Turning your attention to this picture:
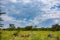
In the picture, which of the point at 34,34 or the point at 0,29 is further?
the point at 34,34

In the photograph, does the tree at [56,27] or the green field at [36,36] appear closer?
the tree at [56,27]

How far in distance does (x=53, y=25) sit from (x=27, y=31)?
1.97 feet

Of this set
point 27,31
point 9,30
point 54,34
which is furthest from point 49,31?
point 9,30

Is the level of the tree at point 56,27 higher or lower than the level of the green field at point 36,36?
higher

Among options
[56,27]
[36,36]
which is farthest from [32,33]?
[56,27]

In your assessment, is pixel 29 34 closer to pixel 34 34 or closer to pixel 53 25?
pixel 34 34

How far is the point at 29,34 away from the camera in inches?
221

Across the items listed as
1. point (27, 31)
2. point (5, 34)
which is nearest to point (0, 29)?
point (5, 34)

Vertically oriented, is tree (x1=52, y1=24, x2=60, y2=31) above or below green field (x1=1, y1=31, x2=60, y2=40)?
above

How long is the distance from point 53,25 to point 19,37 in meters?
0.78

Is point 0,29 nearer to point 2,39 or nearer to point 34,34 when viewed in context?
point 2,39

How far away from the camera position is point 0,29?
520 centimetres

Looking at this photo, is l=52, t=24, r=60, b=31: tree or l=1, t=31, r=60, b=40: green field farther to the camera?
l=1, t=31, r=60, b=40: green field

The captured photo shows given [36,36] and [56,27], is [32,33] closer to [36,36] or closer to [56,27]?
[36,36]
